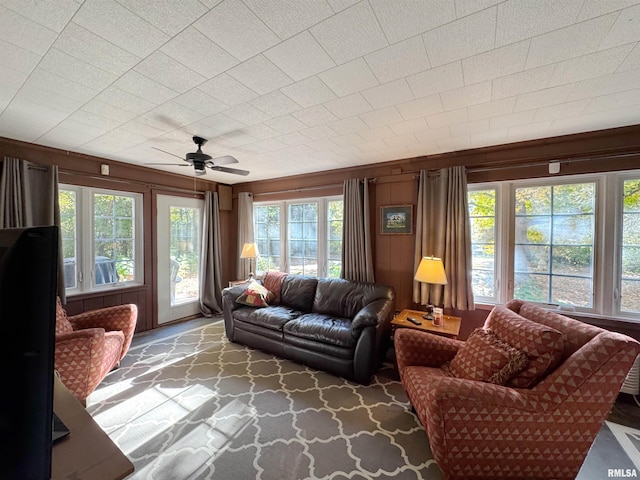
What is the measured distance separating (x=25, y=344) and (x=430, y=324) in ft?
9.54

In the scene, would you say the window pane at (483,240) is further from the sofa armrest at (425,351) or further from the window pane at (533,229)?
the sofa armrest at (425,351)

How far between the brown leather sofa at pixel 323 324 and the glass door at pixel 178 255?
1.30 metres

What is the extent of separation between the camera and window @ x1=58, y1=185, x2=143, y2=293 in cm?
342

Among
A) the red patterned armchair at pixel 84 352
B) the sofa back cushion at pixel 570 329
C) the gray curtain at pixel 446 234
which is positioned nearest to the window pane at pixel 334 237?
the gray curtain at pixel 446 234

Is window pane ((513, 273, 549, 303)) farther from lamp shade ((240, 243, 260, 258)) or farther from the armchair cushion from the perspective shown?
the armchair cushion

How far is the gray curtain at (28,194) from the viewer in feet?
9.32

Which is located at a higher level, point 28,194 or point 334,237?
point 28,194

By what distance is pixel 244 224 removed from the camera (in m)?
5.09

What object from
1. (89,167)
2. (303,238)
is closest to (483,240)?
(303,238)

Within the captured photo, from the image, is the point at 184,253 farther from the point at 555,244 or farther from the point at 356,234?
the point at 555,244

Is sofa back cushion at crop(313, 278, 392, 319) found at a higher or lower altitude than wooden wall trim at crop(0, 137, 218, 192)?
lower

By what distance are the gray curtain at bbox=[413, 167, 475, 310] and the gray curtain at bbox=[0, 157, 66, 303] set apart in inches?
152

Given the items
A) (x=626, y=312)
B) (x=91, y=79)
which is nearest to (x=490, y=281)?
(x=626, y=312)

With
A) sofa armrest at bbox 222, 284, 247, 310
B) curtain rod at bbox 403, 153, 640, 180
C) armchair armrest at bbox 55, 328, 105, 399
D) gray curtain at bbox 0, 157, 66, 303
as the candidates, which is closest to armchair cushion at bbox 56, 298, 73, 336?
armchair armrest at bbox 55, 328, 105, 399
